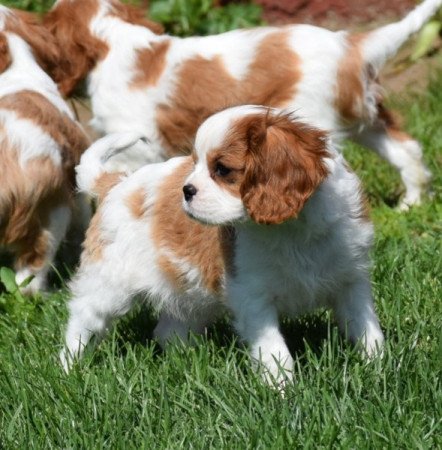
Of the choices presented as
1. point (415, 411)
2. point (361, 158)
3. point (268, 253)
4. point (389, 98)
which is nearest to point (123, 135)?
point (268, 253)

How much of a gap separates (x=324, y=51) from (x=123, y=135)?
5.37 ft

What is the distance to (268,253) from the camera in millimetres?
3959

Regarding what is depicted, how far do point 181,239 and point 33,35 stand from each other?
2.55 m

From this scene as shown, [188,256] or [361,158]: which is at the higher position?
[188,256]

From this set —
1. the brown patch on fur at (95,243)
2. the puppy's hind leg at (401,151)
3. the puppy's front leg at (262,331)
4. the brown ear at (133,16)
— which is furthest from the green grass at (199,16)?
the puppy's front leg at (262,331)

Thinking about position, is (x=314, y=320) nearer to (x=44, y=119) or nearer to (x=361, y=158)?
(x=44, y=119)

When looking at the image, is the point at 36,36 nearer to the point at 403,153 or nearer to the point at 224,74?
the point at 224,74

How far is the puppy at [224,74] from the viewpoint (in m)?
5.84

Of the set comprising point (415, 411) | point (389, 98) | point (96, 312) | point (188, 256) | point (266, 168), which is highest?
point (266, 168)

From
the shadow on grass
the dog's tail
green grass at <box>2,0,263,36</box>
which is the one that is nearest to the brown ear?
green grass at <box>2,0,263,36</box>

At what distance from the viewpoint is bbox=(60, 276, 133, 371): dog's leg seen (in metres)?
4.41

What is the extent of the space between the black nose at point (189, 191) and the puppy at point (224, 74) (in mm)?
2060

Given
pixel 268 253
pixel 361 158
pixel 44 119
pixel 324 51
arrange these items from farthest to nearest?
pixel 361 158 → pixel 324 51 → pixel 44 119 → pixel 268 253

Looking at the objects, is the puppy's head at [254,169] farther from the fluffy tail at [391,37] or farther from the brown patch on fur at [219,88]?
the fluffy tail at [391,37]
